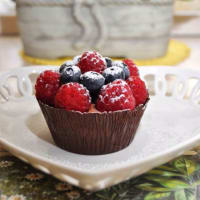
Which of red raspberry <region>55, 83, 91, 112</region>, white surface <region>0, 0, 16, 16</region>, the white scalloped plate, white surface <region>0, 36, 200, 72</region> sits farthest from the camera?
white surface <region>0, 0, 16, 16</region>

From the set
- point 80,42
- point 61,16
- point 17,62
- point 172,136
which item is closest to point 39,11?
point 61,16

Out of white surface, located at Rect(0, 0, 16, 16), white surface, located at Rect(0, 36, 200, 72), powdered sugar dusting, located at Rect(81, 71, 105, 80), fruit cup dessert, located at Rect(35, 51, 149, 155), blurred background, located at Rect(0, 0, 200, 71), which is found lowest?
white surface, located at Rect(0, 36, 200, 72)

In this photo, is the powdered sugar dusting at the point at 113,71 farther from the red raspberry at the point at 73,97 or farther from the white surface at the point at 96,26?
the white surface at the point at 96,26

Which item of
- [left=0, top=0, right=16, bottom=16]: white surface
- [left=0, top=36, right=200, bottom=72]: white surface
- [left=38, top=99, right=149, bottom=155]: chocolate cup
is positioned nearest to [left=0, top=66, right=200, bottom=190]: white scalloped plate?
[left=38, top=99, right=149, bottom=155]: chocolate cup

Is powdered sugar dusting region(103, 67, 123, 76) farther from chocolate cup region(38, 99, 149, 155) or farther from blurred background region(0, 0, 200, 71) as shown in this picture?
blurred background region(0, 0, 200, 71)

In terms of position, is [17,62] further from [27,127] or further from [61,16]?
[27,127]

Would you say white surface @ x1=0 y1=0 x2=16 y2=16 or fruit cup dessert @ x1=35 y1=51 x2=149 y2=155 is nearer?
fruit cup dessert @ x1=35 y1=51 x2=149 y2=155
